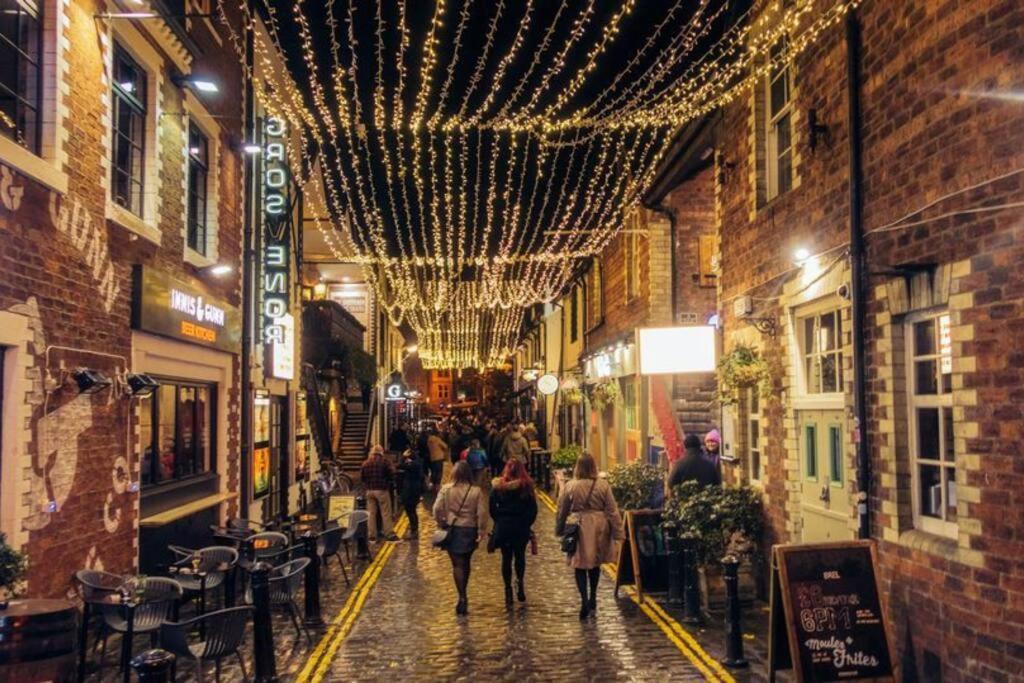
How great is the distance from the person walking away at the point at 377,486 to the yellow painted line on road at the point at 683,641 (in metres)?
5.36

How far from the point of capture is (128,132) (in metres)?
10.9

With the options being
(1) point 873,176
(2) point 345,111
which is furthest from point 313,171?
(1) point 873,176

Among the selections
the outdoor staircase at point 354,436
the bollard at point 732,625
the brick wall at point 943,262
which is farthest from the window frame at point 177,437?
the outdoor staircase at point 354,436

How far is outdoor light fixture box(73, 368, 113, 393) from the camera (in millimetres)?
8703

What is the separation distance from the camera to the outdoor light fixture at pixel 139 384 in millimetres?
10102

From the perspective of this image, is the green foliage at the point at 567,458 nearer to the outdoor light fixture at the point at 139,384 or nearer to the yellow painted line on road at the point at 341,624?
the yellow painted line on road at the point at 341,624

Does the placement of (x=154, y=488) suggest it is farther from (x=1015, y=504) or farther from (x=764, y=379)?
(x=1015, y=504)

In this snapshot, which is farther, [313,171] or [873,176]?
[313,171]

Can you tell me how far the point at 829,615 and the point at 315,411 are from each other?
1797cm

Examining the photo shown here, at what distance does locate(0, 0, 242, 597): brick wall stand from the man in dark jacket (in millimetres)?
6203

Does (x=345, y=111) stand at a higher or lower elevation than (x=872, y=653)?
higher

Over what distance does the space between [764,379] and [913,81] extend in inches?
162

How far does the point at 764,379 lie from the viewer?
33.6 ft

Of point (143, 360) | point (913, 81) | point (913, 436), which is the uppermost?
point (913, 81)
